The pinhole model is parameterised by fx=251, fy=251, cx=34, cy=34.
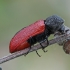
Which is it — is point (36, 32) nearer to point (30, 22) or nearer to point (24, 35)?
point (24, 35)

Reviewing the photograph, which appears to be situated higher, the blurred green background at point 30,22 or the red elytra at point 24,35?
the blurred green background at point 30,22

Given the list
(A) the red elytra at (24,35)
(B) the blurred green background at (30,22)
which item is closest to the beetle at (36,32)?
(A) the red elytra at (24,35)

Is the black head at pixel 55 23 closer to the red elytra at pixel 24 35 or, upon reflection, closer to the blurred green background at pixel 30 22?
the red elytra at pixel 24 35

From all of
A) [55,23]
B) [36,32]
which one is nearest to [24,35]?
[36,32]

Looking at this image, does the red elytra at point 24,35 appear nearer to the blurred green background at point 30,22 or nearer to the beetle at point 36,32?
→ the beetle at point 36,32

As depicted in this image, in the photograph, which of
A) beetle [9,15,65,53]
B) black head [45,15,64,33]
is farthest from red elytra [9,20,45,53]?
black head [45,15,64,33]

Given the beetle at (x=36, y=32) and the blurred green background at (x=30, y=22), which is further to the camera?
the blurred green background at (x=30, y=22)

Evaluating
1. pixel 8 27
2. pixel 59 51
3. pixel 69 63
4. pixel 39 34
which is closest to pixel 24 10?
pixel 8 27
